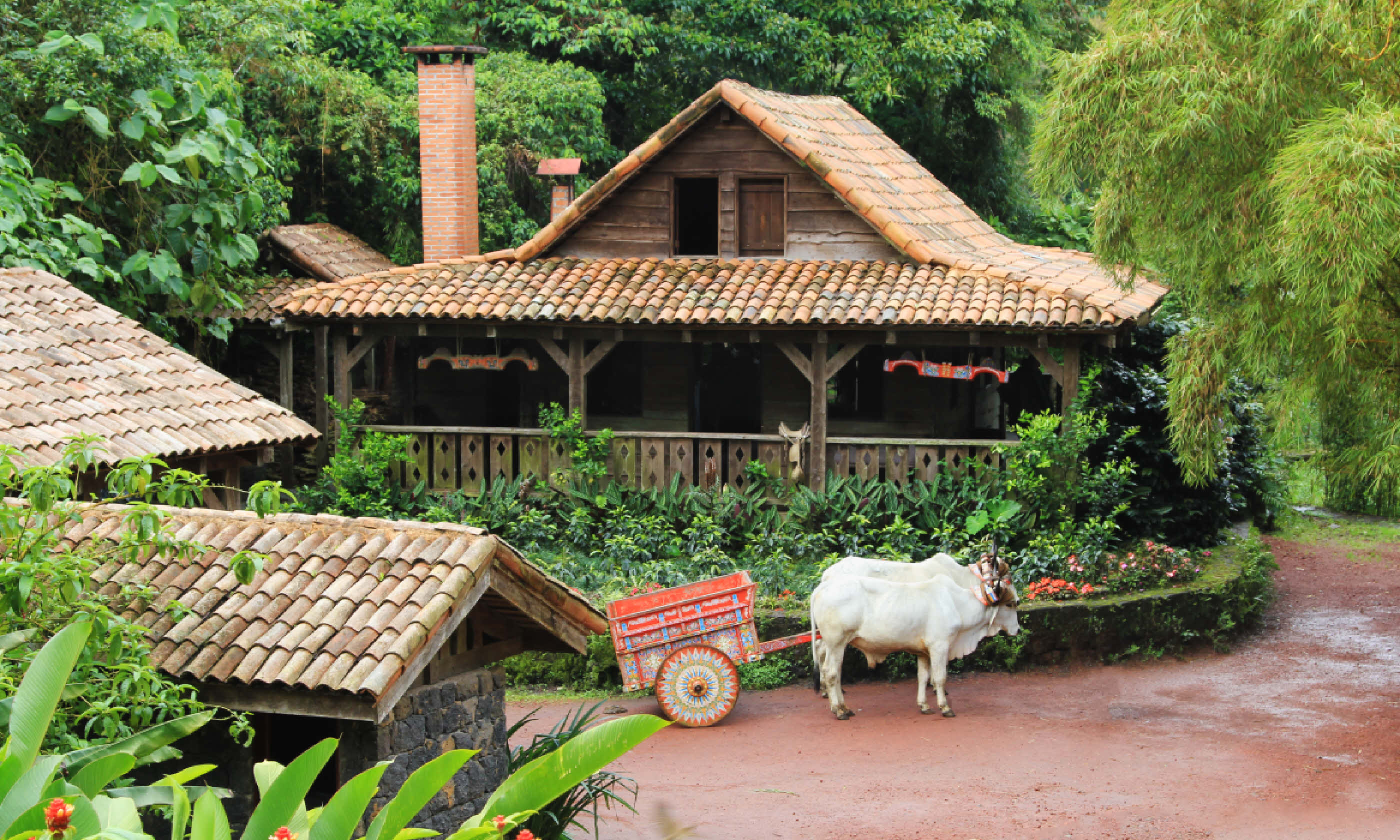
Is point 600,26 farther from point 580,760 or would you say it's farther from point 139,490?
point 580,760

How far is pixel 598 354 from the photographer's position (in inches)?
637

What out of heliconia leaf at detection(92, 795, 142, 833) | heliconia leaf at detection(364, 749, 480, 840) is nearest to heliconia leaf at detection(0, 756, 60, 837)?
heliconia leaf at detection(92, 795, 142, 833)

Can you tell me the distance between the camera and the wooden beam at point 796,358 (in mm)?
15570

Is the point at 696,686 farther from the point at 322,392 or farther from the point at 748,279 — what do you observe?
the point at 322,392

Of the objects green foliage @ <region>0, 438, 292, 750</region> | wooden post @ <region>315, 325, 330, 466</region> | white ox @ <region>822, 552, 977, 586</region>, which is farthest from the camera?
wooden post @ <region>315, 325, 330, 466</region>

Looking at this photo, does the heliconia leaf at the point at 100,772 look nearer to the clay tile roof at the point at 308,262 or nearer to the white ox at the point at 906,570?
the white ox at the point at 906,570

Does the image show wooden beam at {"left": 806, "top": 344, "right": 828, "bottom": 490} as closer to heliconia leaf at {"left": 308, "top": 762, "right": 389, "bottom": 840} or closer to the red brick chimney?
the red brick chimney

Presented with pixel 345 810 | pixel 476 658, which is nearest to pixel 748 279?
pixel 476 658

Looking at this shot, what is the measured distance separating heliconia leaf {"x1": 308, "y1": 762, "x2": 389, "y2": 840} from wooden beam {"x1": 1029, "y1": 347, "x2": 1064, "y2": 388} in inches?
474

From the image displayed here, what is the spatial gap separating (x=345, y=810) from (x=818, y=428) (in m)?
12.2

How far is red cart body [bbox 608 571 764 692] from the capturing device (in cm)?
1173

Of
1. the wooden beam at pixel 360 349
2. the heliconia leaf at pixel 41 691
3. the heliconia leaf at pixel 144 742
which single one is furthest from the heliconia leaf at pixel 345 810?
the wooden beam at pixel 360 349

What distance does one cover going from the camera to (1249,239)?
1118cm

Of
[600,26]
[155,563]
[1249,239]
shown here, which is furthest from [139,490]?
[600,26]
